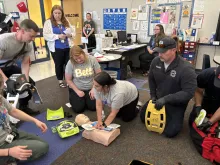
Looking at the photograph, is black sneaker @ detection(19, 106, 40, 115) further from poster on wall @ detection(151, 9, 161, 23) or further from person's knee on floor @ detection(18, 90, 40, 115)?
poster on wall @ detection(151, 9, 161, 23)

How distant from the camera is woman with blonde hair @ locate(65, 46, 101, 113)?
8.06ft

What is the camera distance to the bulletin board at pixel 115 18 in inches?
193

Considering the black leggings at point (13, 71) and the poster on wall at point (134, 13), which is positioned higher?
the poster on wall at point (134, 13)

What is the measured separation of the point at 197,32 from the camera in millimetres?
4156

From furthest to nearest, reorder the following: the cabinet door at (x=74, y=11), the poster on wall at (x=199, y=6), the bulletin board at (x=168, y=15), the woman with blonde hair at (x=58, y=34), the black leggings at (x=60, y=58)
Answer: the cabinet door at (x=74, y=11) < the bulletin board at (x=168, y=15) < the poster on wall at (x=199, y=6) < the black leggings at (x=60, y=58) < the woman with blonde hair at (x=58, y=34)

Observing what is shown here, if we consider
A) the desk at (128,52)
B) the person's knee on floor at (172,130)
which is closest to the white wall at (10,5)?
the desk at (128,52)

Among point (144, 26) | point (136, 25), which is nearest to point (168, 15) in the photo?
point (144, 26)

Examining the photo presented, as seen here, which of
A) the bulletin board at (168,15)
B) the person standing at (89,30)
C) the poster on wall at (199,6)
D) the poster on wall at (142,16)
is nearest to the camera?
the poster on wall at (199,6)

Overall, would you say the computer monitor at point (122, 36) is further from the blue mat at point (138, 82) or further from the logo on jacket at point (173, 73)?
the logo on jacket at point (173, 73)

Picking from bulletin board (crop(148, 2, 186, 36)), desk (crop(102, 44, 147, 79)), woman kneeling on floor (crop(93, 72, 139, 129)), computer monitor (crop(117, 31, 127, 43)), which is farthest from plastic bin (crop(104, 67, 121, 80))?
bulletin board (crop(148, 2, 186, 36))

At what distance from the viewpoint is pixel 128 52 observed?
177 inches

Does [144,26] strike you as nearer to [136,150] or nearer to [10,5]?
[10,5]

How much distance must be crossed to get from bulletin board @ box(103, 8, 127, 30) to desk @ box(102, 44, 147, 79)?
76 centimetres

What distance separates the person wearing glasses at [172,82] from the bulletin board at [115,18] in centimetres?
322
